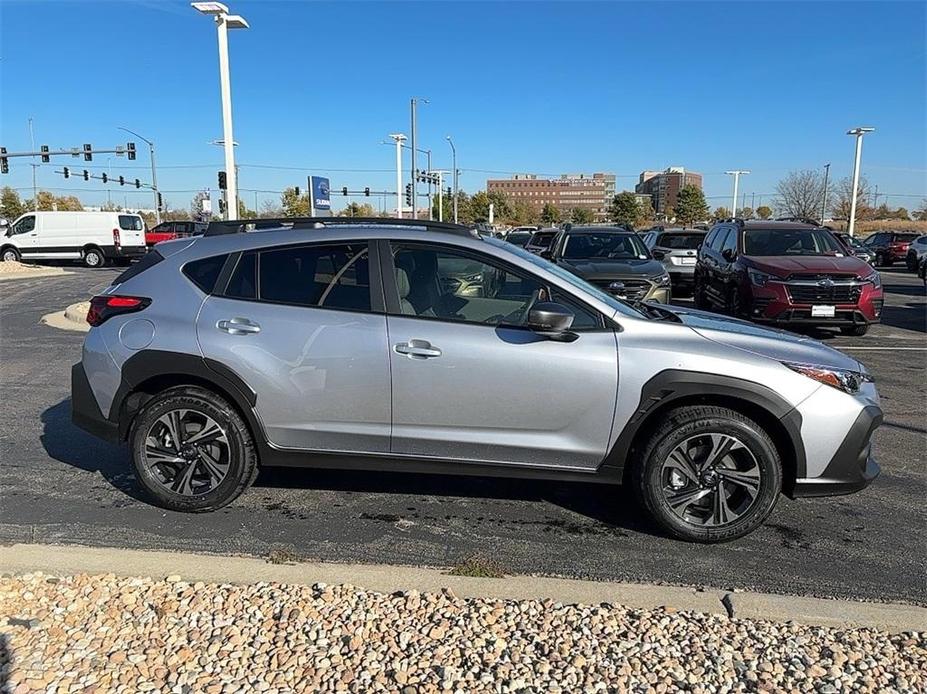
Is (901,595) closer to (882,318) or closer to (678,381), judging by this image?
(678,381)

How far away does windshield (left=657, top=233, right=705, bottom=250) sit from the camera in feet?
→ 58.3

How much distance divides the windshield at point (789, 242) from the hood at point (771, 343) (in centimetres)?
772

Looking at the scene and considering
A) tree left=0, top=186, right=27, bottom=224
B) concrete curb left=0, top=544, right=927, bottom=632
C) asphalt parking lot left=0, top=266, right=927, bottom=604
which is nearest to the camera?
concrete curb left=0, top=544, right=927, bottom=632

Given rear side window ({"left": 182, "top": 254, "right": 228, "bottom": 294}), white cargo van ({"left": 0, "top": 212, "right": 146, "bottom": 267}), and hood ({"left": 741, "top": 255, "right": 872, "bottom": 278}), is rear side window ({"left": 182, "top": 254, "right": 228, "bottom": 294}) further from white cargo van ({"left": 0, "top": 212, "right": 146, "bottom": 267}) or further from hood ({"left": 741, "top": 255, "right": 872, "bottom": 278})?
white cargo van ({"left": 0, "top": 212, "right": 146, "bottom": 267})

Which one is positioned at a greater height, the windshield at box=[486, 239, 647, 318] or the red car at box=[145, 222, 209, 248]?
the red car at box=[145, 222, 209, 248]

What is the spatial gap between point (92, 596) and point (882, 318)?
1451 cm

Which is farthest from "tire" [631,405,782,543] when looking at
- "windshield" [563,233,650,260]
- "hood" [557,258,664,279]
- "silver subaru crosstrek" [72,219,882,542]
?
"windshield" [563,233,650,260]

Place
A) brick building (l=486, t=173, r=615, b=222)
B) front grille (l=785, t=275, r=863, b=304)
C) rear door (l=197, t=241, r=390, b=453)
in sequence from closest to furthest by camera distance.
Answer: rear door (l=197, t=241, r=390, b=453) < front grille (l=785, t=275, r=863, b=304) < brick building (l=486, t=173, r=615, b=222)

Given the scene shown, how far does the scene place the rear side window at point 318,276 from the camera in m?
3.99

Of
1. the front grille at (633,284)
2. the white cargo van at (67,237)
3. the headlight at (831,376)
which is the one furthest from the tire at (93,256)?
the headlight at (831,376)

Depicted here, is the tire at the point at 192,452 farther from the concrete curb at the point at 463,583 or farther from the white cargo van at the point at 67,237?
the white cargo van at the point at 67,237

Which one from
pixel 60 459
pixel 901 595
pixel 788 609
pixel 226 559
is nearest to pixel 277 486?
pixel 226 559

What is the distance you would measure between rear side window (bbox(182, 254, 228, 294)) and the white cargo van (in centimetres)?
2657

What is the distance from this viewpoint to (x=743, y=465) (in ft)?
12.2
